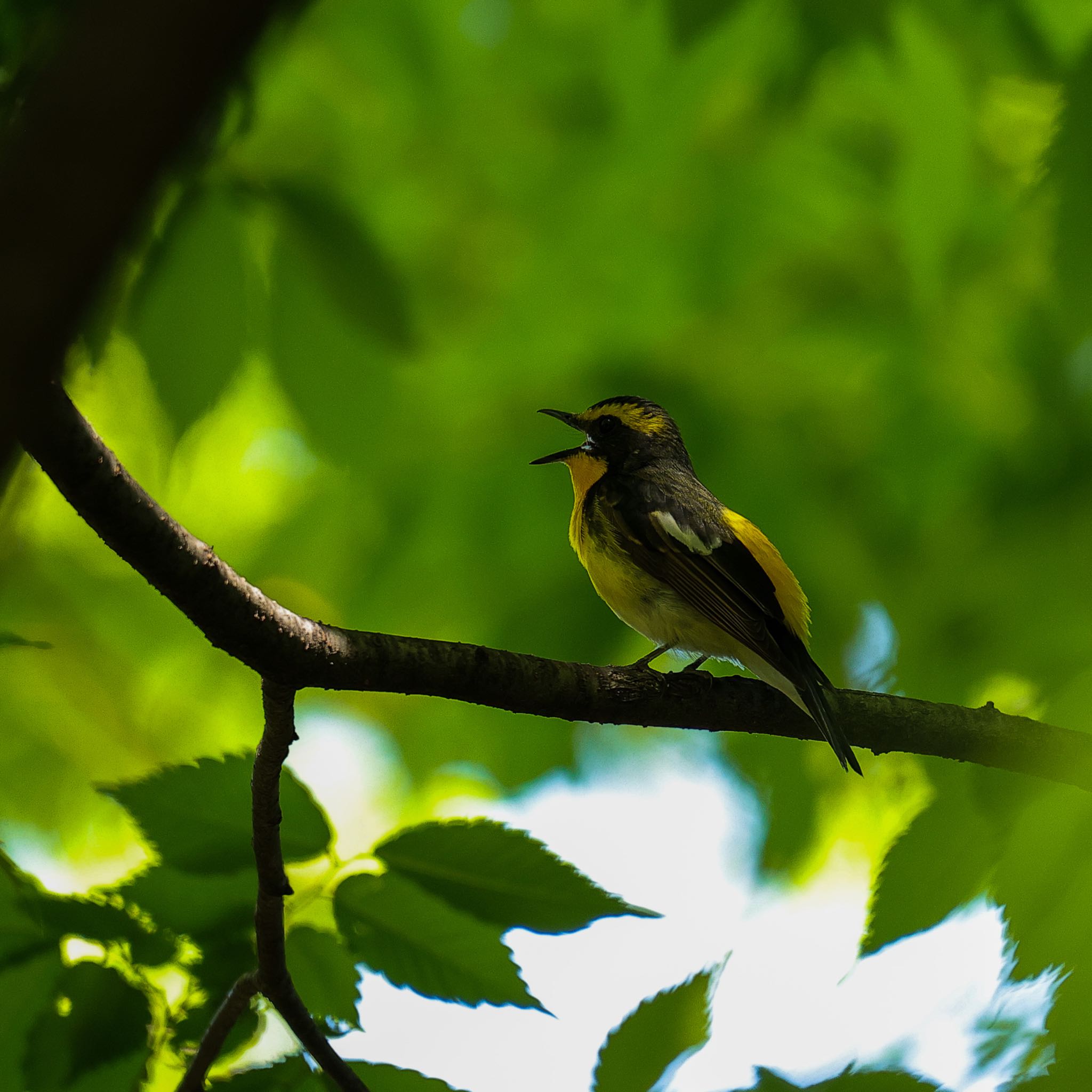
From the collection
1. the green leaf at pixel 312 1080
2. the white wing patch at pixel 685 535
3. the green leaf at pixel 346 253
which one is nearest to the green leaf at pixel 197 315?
the green leaf at pixel 346 253

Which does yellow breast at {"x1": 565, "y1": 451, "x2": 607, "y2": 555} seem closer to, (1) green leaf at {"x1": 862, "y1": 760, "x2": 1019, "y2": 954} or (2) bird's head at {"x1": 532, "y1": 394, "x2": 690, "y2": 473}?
(2) bird's head at {"x1": 532, "y1": 394, "x2": 690, "y2": 473}

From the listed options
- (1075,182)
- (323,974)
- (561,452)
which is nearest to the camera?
(323,974)

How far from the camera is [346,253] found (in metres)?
2.64

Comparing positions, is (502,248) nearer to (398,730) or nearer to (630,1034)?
(398,730)

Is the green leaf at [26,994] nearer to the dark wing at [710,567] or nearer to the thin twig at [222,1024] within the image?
the thin twig at [222,1024]

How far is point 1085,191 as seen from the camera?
8.00 feet

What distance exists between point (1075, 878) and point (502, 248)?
3.68 meters

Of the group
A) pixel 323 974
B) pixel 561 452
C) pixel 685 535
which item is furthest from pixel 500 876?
pixel 561 452

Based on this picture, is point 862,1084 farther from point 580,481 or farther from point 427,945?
point 580,481

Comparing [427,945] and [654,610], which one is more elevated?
[654,610]

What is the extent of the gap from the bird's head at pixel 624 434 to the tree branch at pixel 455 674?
63.6 inches

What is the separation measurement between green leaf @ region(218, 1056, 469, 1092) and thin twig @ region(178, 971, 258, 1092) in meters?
0.08

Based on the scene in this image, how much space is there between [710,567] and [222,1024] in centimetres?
245

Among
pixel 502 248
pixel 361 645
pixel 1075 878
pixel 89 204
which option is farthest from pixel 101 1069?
pixel 502 248
